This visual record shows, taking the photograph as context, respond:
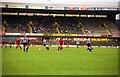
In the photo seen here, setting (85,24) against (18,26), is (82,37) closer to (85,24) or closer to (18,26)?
(85,24)

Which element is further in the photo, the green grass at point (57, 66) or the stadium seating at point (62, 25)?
the stadium seating at point (62, 25)

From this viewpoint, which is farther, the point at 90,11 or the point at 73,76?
the point at 90,11

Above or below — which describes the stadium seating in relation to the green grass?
above

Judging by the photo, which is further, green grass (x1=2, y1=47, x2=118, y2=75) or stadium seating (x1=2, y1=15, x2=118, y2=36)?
stadium seating (x1=2, y1=15, x2=118, y2=36)

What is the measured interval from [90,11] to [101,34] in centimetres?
621

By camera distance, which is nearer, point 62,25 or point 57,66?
point 57,66

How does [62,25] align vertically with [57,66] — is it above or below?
above

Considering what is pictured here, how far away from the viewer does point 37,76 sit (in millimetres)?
13797

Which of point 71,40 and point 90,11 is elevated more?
point 90,11

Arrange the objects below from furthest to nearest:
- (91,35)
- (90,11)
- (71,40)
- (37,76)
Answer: (90,11)
(91,35)
(71,40)
(37,76)

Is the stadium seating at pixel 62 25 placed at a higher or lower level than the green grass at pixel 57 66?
higher

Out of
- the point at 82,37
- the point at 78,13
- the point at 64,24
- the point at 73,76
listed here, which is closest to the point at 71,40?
the point at 82,37

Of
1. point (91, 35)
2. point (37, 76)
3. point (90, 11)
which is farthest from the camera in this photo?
point (90, 11)

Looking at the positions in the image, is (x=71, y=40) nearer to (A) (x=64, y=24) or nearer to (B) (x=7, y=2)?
(A) (x=64, y=24)
